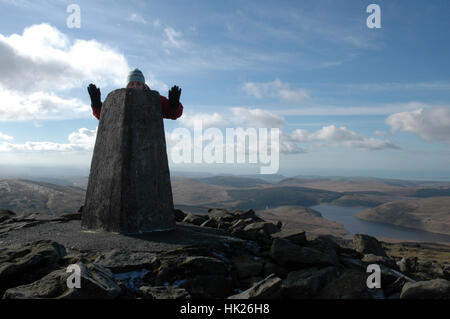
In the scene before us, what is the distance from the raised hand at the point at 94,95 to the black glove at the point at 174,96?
105 inches

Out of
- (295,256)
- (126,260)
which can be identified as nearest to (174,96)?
(126,260)

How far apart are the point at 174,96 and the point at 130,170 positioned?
2923 mm

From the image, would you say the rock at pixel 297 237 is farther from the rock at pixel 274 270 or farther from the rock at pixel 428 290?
the rock at pixel 428 290

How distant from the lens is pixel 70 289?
4.61 meters

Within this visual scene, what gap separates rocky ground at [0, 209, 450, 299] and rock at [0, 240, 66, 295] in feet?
0.05

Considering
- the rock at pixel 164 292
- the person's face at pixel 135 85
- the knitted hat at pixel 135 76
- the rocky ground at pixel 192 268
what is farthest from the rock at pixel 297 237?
the knitted hat at pixel 135 76

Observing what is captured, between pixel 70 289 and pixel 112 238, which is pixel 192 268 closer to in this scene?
pixel 70 289

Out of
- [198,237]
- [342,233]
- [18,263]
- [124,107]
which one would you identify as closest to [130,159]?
[124,107]

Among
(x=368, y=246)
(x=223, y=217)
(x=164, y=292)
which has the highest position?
(x=223, y=217)

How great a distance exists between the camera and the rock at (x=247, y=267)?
642cm

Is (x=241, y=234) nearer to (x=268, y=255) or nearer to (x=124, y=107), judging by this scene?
(x=268, y=255)

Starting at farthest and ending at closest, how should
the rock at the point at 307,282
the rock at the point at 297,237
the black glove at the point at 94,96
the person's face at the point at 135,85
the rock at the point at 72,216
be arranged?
1. the rock at the point at 72,216
2. the black glove at the point at 94,96
3. the person's face at the point at 135,85
4. the rock at the point at 297,237
5. the rock at the point at 307,282

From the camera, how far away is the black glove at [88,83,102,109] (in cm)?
1055
